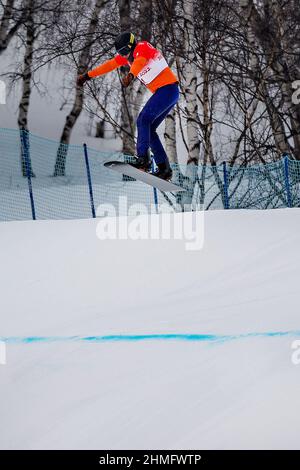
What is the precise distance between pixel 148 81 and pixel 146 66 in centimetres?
25

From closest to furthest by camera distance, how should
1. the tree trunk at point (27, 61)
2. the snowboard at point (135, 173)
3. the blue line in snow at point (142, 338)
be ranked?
the blue line in snow at point (142, 338)
the snowboard at point (135, 173)
the tree trunk at point (27, 61)

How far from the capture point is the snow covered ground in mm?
4969

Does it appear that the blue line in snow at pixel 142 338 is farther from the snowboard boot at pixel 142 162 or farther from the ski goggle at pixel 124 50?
the ski goggle at pixel 124 50

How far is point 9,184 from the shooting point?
62.6ft

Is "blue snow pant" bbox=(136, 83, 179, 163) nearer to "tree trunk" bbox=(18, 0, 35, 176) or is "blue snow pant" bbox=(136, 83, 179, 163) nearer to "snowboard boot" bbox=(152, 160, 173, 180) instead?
"snowboard boot" bbox=(152, 160, 173, 180)

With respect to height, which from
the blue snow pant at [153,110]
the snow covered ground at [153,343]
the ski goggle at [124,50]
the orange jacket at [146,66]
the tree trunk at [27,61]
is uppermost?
the tree trunk at [27,61]

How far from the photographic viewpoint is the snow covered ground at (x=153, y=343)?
196 inches

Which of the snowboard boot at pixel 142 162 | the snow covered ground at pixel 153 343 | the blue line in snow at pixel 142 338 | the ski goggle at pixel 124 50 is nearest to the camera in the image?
the snow covered ground at pixel 153 343

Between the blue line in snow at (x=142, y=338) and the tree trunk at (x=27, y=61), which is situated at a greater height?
the tree trunk at (x=27, y=61)

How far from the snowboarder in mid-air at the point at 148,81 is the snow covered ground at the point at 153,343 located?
1.37 metres

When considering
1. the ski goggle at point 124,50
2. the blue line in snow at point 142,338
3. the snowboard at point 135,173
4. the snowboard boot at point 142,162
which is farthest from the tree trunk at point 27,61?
the blue line in snow at point 142,338

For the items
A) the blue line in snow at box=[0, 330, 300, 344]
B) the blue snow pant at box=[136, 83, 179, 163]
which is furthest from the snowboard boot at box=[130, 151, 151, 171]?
the blue line in snow at box=[0, 330, 300, 344]

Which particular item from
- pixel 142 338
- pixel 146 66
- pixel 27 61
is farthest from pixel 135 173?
pixel 27 61
